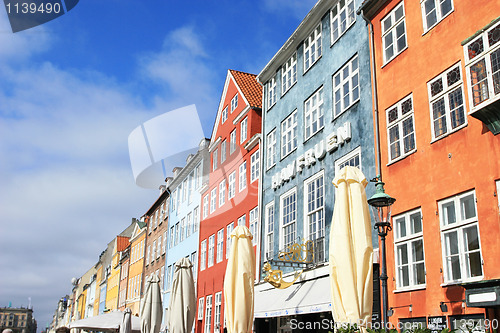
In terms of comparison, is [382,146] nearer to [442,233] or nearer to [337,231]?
[442,233]

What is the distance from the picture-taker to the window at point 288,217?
18.1 m

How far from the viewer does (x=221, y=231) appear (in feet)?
87.9

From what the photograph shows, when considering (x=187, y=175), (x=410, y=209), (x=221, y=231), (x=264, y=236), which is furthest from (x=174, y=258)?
(x=410, y=209)

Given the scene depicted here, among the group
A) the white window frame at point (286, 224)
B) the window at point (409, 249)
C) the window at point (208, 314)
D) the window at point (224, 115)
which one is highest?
the window at point (224, 115)

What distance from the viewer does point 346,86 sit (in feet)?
52.3

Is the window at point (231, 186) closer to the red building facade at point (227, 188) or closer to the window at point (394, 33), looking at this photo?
the red building facade at point (227, 188)

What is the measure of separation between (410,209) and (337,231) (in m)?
3.55

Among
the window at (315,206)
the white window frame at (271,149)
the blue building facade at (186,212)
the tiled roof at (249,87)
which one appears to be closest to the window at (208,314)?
the blue building facade at (186,212)

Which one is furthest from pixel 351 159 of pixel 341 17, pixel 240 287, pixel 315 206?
pixel 341 17

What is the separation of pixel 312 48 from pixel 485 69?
9528mm

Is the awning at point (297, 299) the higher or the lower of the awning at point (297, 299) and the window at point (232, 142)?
the lower

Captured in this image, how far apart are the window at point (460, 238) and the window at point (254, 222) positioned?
36.3 feet

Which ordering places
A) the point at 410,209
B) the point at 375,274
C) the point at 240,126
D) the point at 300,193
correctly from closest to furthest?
the point at 410,209, the point at 375,274, the point at 300,193, the point at 240,126

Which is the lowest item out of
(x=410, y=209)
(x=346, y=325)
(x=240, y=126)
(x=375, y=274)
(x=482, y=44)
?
(x=346, y=325)
